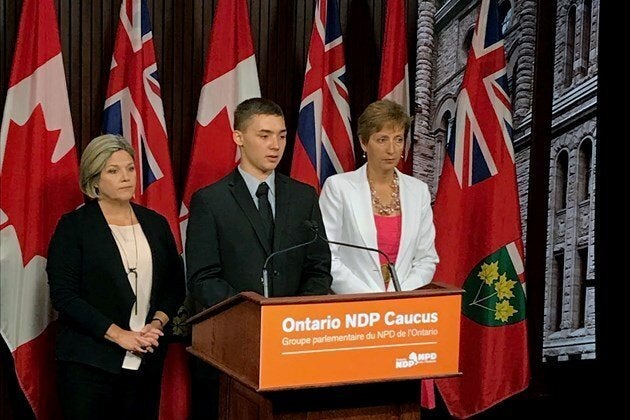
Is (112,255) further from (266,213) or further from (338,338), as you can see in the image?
(338,338)

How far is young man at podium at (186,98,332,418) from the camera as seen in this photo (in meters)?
2.68

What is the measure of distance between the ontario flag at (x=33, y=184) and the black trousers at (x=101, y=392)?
0.48 metres

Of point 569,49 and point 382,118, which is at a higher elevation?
point 569,49

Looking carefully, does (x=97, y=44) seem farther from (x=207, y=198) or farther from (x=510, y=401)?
(x=510, y=401)

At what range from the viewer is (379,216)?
10.1 feet

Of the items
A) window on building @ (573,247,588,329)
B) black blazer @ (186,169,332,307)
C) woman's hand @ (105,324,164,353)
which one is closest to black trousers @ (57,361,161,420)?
woman's hand @ (105,324,164,353)

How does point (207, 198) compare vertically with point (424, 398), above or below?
above

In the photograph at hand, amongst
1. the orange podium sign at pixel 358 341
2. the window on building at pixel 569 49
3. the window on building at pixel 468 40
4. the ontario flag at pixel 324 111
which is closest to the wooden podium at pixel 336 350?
the orange podium sign at pixel 358 341

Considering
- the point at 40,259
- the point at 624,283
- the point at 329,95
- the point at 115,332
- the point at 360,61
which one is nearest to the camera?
the point at 115,332

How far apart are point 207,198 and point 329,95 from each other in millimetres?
1124

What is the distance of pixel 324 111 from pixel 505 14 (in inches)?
38.5

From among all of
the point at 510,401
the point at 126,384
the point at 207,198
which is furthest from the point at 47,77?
the point at 510,401

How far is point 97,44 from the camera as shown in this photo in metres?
3.52

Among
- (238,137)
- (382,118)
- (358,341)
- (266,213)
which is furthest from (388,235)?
(358,341)
